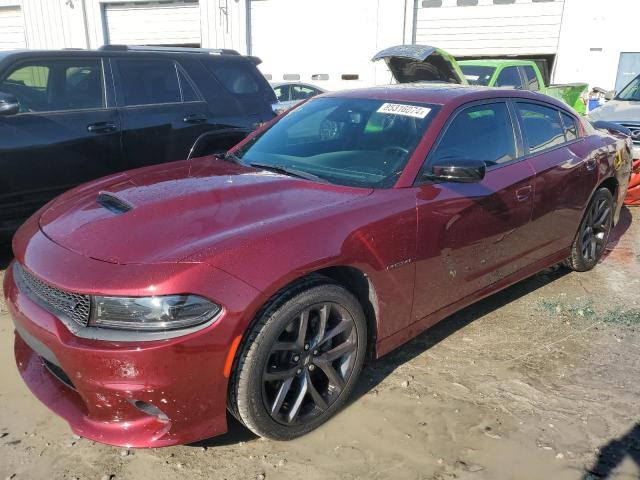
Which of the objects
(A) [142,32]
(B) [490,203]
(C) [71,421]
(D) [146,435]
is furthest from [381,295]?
(A) [142,32]

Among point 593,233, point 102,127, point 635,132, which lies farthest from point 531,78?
point 102,127

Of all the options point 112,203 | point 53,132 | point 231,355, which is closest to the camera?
point 231,355

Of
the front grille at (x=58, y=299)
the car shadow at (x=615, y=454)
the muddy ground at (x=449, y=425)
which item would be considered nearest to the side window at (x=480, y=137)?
the muddy ground at (x=449, y=425)

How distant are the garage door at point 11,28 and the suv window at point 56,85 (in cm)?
1935

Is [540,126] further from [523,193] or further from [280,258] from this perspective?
[280,258]

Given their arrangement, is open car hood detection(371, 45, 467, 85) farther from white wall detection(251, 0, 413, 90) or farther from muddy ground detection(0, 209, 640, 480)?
white wall detection(251, 0, 413, 90)

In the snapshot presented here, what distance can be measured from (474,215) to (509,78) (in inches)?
309

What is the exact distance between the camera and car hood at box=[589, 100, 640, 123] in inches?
294

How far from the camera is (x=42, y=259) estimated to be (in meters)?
2.38

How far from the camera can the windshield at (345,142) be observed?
10.1 ft

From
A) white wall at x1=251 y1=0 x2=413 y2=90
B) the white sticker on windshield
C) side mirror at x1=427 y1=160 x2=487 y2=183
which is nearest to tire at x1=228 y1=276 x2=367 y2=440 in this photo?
side mirror at x1=427 y1=160 x2=487 y2=183

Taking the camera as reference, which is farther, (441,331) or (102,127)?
(102,127)

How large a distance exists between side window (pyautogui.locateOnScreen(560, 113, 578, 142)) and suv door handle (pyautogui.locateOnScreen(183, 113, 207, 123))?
10.9 ft

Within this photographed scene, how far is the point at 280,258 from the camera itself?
7.58 feet
